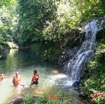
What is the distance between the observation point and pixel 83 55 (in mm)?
20250

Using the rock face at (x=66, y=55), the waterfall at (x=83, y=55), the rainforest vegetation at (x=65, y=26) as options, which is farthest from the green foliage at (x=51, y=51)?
the waterfall at (x=83, y=55)

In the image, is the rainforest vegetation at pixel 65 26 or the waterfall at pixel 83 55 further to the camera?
the waterfall at pixel 83 55

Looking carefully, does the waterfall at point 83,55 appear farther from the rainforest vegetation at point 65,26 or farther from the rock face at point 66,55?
the rock face at point 66,55

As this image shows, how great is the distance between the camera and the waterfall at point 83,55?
19188 millimetres

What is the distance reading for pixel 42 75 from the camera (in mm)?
21812

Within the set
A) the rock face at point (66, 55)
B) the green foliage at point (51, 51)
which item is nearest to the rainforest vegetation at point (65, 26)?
the green foliage at point (51, 51)

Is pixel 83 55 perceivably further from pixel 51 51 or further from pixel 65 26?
pixel 51 51

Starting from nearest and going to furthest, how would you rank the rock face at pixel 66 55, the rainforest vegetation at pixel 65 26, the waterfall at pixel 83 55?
1. the rainforest vegetation at pixel 65 26
2. the waterfall at pixel 83 55
3. the rock face at pixel 66 55

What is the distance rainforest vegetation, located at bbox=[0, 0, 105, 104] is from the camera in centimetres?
1187

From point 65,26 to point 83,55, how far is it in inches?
275

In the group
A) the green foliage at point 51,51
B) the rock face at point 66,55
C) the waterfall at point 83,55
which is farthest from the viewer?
the green foliage at point 51,51

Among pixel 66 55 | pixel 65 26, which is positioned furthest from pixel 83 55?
pixel 65 26

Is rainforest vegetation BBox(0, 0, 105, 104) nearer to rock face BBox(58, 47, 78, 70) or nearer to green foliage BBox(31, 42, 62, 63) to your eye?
green foliage BBox(31, 42, 62, 63)

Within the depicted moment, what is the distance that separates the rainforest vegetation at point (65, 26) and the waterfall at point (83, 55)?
0.76 meters
